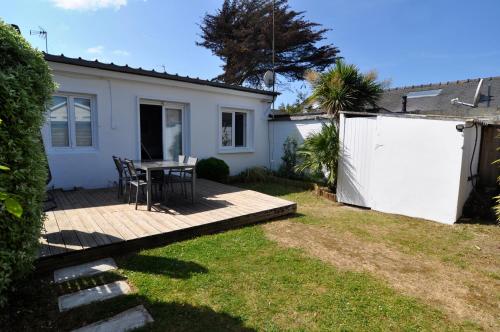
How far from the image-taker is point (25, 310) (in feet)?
8.34

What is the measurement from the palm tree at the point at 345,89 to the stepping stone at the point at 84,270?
21.1 ft

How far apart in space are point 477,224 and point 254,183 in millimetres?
5849

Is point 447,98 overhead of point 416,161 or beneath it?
overhead

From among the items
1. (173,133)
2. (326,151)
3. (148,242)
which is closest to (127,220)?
(148,242)

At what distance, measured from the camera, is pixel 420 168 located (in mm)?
5824

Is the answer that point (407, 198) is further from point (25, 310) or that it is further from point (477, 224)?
point (25, 310)

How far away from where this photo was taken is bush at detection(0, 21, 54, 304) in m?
2.33

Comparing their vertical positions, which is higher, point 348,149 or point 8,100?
point 8,100

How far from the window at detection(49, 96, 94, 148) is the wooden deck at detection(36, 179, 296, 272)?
124 centimetres

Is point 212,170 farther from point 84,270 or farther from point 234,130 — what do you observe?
point 84,270

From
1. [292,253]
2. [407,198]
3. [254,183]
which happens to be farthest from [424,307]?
[254,183]

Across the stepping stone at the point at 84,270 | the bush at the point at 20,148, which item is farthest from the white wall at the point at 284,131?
the bush at the point at 20,148

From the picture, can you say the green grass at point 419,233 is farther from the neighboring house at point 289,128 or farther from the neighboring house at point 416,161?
the neighboring house at point 289,128

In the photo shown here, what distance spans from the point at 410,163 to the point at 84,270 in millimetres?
6110
